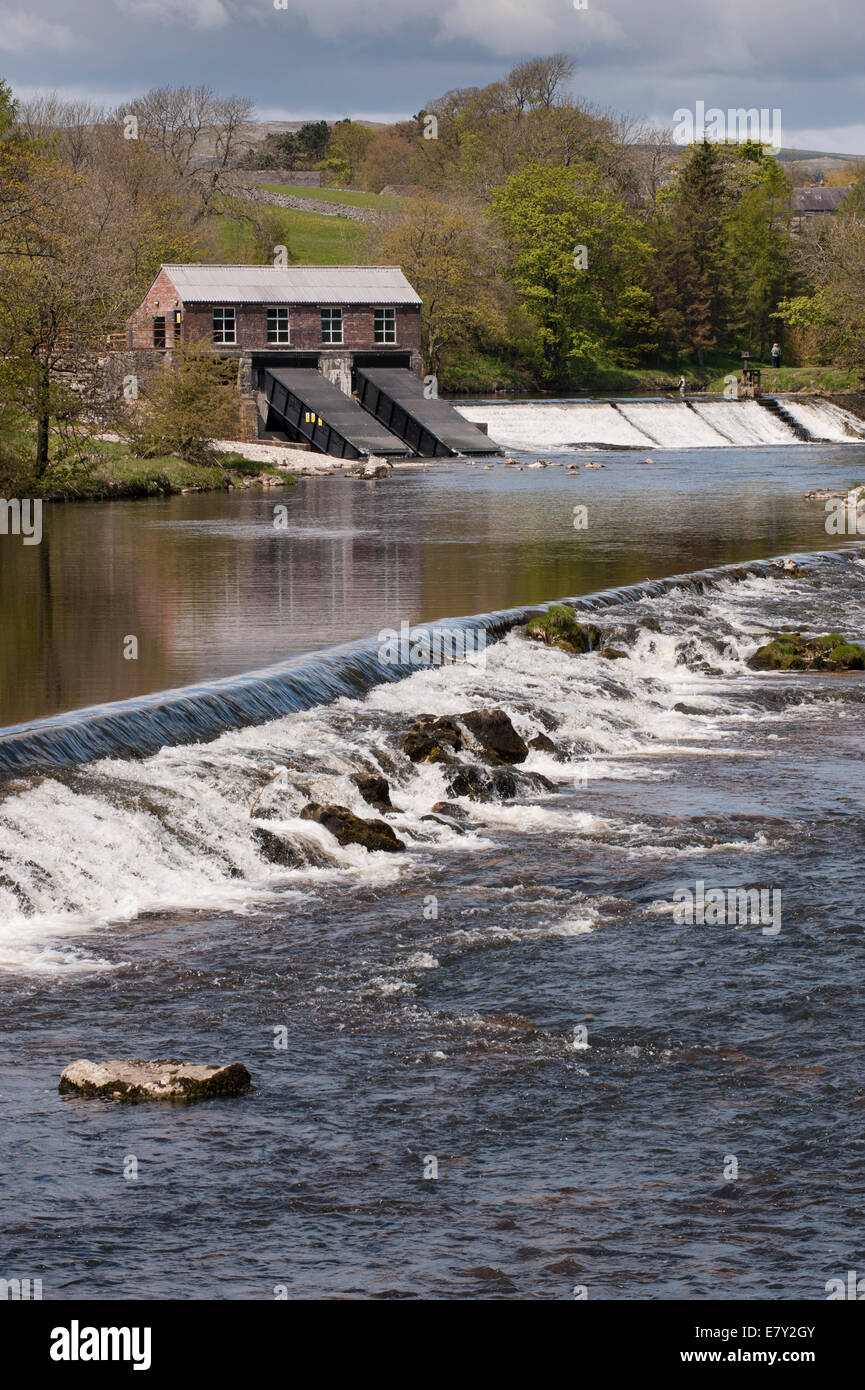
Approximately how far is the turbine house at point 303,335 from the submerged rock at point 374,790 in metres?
50.0

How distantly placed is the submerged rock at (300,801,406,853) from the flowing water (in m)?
0.12

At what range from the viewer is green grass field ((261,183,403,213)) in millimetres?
136625

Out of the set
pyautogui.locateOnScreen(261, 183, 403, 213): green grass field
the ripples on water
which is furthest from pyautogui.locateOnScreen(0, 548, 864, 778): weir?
pyautogui.locateOnScreen(261, 183, 403, 213): green grass field

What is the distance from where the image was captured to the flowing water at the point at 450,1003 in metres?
8.47

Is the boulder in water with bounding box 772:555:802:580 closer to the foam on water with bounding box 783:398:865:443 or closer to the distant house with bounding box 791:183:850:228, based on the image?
the foam on water with bounding box 783:398:865:443

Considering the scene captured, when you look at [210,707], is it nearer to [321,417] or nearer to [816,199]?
[321,417]

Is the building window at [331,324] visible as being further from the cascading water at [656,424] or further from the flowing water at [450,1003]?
the flowing water at [450,1003]

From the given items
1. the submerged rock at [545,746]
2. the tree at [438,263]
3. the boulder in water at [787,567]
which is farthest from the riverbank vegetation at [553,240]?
the submerged rock at [545,746]

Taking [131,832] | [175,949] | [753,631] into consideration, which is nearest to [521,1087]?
[175,949]

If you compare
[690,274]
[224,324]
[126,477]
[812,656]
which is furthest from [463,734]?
[690,274]

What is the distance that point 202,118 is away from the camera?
348 ft

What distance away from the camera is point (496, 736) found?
756 inches

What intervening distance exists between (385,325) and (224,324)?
7990mm
